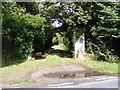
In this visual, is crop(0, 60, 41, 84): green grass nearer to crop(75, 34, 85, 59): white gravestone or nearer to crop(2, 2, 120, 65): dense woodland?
crop(2, 2, 120, 65): dense woodland

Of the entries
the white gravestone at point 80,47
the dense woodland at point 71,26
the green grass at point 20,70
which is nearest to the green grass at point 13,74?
the green grass at point 20,70

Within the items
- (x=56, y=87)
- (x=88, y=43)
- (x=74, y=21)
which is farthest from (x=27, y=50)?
(x=56, y=87)

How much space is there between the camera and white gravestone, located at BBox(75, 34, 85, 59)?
9020 millimetres

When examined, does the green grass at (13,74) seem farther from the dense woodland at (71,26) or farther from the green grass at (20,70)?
the dense woodland at (71,26)

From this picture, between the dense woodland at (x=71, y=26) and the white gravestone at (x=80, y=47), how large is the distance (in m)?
0.37

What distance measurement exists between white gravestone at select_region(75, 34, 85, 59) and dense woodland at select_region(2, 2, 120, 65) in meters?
0.37

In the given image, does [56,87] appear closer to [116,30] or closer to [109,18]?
[116,30]

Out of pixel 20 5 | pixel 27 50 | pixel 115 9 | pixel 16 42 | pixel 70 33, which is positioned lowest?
pixel 27 50

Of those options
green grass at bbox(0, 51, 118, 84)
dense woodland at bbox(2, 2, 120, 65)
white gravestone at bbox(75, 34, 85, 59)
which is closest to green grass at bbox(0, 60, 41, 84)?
green grass at bbox(0, 51, 118, 84)

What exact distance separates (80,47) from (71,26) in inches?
74.0

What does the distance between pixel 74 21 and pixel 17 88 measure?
657cm

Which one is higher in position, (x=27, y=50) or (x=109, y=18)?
(x=109, y=18)

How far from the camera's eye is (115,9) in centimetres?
734

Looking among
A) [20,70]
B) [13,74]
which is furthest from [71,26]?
[13,74]
